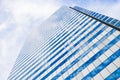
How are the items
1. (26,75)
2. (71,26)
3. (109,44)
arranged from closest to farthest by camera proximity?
(109,44)
(26,75)
(71,26)

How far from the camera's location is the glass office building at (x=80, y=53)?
3155 cm

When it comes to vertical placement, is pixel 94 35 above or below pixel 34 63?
above

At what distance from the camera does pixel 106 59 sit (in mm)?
31672

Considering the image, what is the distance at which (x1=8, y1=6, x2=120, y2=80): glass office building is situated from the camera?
31547 millimetres

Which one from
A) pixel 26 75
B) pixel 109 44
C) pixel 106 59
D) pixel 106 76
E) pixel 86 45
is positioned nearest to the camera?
pixel 106 76

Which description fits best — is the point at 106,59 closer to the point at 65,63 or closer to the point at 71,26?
the point at 65,63

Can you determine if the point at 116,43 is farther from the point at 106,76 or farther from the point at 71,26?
the point at 71,26

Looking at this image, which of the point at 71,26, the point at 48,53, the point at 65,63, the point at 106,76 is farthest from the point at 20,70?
the point at 106,76

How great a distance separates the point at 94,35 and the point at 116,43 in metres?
8.08

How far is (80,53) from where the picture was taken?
3909cm

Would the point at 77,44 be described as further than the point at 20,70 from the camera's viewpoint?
No

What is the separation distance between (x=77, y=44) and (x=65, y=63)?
4.70m

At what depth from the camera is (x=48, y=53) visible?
2084 inches

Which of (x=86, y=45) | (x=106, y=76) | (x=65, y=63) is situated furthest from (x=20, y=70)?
(x=106, y=76)
